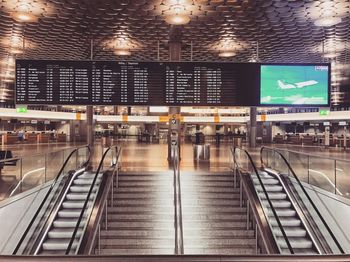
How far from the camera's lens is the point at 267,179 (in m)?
9.27

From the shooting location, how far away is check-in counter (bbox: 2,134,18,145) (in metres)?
22.4

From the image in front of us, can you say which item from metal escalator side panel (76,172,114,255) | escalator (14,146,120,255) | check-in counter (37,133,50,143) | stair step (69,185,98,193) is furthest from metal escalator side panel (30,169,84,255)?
check-in counter (37,133,50,143)

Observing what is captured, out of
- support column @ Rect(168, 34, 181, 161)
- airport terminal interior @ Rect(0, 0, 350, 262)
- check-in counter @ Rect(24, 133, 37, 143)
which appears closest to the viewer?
airport terminal interior @ Rect(0, 0, 350, 262)

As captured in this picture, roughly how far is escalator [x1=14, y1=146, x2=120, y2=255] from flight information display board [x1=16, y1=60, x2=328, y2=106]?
1.75 m

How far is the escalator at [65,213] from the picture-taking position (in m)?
6.55

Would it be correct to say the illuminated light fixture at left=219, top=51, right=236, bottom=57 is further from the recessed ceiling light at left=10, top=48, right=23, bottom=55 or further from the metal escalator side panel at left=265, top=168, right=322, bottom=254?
the recessed ceiling light at left=10, top=48, right=23, bottom=55

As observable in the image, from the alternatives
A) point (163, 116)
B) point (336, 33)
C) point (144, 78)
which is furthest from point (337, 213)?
point (163, 116)

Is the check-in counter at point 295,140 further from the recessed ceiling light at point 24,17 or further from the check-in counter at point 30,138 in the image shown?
the recessed ceiling light at point 24,17

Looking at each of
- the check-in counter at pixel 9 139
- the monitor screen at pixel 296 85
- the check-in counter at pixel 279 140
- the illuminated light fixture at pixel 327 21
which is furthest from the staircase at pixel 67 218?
the check-in counter at pixel 279 140

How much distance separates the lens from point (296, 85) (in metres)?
7.16

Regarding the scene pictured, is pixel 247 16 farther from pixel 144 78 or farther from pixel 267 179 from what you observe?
pixel 267 179

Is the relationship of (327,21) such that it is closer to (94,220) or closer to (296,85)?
(296,85)

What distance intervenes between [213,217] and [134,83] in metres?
3.45

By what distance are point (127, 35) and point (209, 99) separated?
8.48ft
